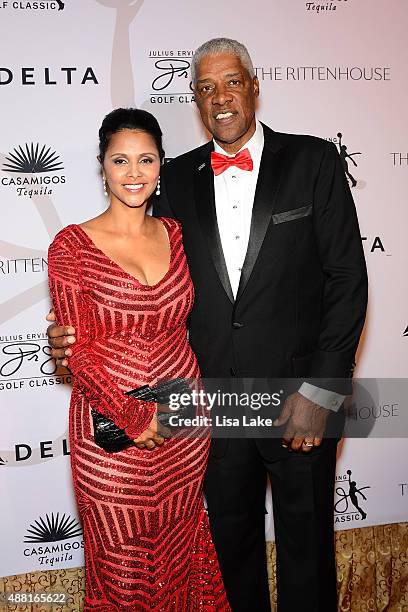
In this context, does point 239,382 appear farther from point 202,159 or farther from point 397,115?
point 397,115

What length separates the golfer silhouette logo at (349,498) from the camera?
3.20 m

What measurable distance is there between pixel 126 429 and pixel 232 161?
33.3 inches

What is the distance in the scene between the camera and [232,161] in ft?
7.59

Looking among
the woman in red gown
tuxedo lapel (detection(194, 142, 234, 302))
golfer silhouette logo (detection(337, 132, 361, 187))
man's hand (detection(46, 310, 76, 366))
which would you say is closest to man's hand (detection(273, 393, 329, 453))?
the woman in red gown

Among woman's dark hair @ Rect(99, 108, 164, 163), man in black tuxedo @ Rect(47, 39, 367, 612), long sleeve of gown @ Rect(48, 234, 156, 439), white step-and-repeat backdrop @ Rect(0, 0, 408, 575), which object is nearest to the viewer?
long sleeve of gown @ Rect(48, 234, 156, 439)

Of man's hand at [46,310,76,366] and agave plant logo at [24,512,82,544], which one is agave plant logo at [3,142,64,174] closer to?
man's hand at [46,310,76,366]

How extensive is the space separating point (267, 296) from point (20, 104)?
118 centimetres

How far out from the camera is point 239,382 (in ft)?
7.63

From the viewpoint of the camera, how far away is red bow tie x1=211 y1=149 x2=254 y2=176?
2.30 m

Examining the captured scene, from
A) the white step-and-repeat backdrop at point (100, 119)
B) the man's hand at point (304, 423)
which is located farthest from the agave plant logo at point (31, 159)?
the man's hand at point (304, 423)

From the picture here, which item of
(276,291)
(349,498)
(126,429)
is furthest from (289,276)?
(349,498)

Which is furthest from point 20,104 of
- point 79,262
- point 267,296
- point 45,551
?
point 45,551

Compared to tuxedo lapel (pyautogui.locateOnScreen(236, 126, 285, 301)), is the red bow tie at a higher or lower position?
higher

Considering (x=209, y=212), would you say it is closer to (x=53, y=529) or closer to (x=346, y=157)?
(x=346, y=157)
